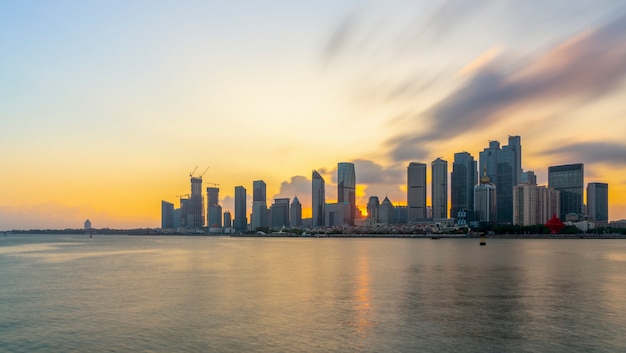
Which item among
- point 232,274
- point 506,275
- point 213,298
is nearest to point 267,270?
point 232,274

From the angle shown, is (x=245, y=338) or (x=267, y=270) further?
(x=267, y=270)

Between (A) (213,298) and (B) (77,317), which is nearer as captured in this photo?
(B) (77,317)

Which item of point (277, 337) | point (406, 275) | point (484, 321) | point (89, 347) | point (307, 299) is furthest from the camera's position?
point (406, 275)

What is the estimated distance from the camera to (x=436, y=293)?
6700cm

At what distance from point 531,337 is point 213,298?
1534 inches

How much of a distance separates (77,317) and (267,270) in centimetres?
5355

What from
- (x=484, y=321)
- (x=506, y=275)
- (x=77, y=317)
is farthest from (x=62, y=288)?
(x=506, y=275)

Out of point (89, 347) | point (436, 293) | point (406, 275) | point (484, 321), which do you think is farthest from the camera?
point (406, 275)

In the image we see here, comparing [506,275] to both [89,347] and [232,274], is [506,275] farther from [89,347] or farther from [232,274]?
[89,347]

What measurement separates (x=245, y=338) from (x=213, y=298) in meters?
21.9

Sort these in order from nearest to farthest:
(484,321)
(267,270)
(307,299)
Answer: (484,321), (307,299), (267,270)

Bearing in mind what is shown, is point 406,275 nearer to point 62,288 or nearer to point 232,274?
point 232,274

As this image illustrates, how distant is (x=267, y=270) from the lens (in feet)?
337

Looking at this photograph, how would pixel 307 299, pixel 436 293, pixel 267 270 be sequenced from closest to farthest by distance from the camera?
pixel 307 299, pixel 436 293, pixel 267 270
